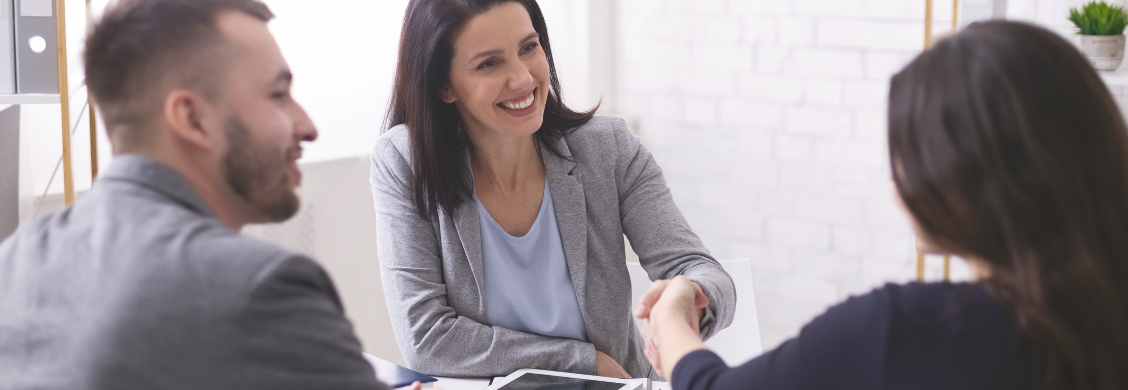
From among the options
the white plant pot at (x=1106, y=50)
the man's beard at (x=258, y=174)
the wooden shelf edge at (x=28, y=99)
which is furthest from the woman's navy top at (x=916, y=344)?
the white plant pot at (x=1106, y=50)

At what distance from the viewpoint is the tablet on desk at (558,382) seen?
1357mm

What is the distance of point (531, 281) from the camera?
1714 mm

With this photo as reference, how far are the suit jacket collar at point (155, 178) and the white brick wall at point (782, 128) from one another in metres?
2.22

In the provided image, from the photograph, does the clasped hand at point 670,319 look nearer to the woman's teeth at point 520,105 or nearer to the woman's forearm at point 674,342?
the woman's forearm at point 674,342

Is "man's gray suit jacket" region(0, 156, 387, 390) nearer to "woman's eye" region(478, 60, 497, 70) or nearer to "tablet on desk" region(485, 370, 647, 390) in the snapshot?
"tablet on desk" region(485, 370, 647, 390)

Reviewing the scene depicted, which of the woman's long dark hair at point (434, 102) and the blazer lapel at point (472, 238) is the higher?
the woman's long dark hair at point (434, 102)

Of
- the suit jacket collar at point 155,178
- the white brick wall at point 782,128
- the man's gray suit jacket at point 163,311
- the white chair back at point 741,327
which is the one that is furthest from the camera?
the white brick wall at point 782,128

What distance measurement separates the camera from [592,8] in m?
3.26

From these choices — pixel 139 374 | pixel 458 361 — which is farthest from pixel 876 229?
pixel 139 374

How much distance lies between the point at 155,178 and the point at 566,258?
929 millimetres

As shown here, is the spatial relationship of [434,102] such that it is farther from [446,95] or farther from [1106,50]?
[1106,50]

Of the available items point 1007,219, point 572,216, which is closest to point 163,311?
point 1007,219

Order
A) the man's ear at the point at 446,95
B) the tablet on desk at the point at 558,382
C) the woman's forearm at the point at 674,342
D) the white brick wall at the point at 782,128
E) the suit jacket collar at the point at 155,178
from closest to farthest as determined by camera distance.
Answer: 1. the suit jacket collar at the point at 155,178
2. the woman's forearm at the point at 674,342
3. the tablet on desk at the point at 558,382
4. the man's ear at the point at 446,95
5. the white brick wall at the point at 782,128

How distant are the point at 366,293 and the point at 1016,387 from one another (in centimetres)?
220
